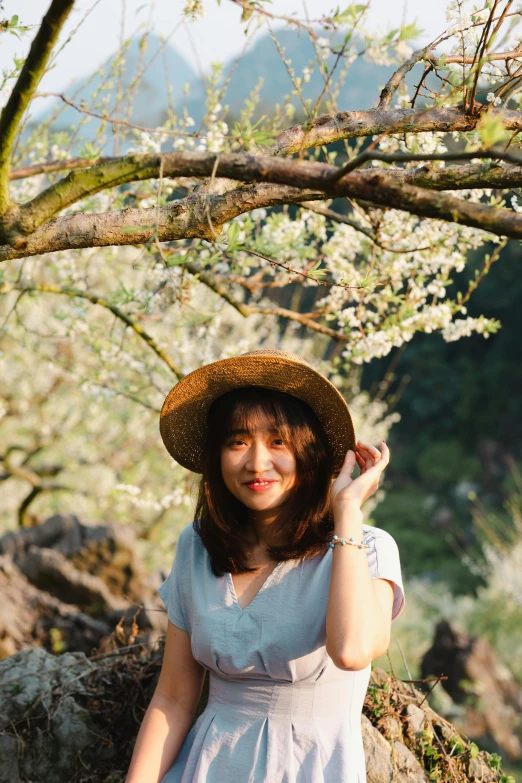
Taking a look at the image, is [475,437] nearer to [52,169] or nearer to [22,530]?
[22,530]

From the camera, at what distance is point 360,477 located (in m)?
1.69

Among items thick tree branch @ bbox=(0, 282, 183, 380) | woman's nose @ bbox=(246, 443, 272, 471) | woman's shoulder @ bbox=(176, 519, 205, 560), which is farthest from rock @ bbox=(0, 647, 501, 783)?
thick tree branch @ bbox=(0, 282, 183, 380)

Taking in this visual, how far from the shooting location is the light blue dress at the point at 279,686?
1.67m

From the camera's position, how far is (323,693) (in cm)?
172

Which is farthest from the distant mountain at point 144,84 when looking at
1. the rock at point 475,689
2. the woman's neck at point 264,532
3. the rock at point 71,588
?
the rock at point 475,689

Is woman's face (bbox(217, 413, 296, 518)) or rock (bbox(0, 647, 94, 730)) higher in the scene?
woman's face (bbox(217, 413, 296, 518))

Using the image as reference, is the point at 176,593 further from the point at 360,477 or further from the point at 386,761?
the point at 386,761

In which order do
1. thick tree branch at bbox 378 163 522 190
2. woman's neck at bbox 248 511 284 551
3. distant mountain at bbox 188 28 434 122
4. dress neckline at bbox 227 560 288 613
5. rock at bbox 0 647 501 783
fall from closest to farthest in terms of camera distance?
1. thick tree branch at bbox 378 163 522 190
2. dress neckline at bbox 227 560 288 613
3. woman's neck at bbox 248 511 284 551
4. rock at bbox 0 647 501 783
5. distant mountain at bbox 188 28 434 122

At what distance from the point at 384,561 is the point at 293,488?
1.04 feet

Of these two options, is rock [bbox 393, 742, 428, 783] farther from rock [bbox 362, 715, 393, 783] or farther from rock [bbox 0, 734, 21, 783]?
rock [bbox 0, 734, 21, 783]

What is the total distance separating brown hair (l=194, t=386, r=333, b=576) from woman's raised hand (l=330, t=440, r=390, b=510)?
11 centimetres

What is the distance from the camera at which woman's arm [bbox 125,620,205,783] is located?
5.89ft

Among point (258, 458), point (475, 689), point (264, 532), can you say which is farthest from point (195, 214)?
point (475, 689)

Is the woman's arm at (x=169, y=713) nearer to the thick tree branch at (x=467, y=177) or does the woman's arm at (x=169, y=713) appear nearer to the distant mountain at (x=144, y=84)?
the thick tree branch at (x=467, y=177)
